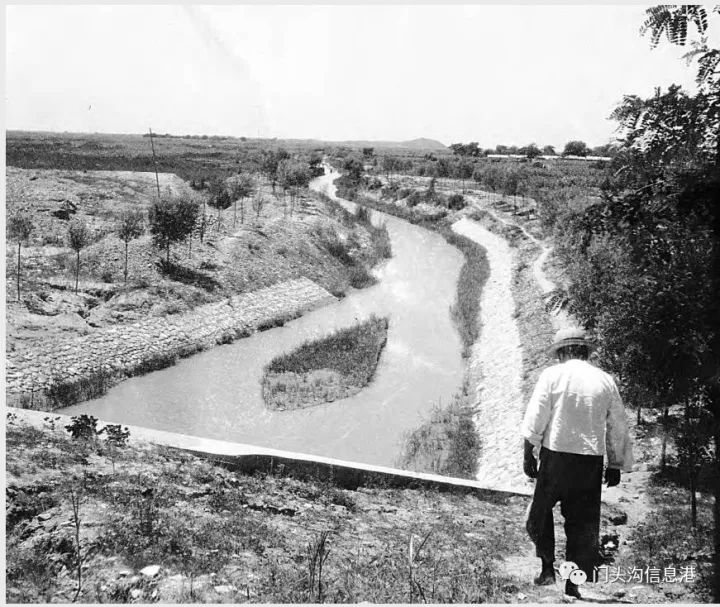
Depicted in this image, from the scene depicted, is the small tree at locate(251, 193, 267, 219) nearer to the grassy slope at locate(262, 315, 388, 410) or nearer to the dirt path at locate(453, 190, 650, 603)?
the dirt path at locate(453, 190, 650, 603)

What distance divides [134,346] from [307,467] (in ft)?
35.6

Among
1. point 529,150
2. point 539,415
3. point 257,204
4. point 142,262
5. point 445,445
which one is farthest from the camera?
point 529,150

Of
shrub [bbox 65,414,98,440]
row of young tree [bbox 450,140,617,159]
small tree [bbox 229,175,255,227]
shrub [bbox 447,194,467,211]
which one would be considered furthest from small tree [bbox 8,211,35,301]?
row of young tree [bbox 450,140,617,159]

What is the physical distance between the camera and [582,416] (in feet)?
14.7

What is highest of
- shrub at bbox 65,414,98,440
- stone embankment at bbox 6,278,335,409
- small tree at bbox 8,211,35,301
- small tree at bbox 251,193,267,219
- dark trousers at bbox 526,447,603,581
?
small tree at bbox 251,193,267,219

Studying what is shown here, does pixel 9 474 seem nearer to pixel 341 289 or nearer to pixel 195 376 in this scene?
pixel 195 376

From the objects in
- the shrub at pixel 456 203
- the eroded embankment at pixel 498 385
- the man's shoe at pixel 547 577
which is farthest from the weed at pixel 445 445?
the shrub at pixel 456 203

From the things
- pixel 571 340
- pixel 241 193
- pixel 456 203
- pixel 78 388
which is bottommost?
pixel 78 388

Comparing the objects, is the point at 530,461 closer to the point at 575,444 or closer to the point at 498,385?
the point at 575,444

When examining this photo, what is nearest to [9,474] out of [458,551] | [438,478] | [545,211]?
[458,551]

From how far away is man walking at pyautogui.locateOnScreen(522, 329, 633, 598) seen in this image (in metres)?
4.47

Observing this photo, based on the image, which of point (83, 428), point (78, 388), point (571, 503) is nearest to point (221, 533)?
point (571, 503)

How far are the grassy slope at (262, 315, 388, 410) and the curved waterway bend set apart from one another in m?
0.35

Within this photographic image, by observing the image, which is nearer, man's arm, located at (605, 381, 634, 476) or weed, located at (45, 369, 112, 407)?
man's arm, located at (605, 381, 634, 476)
